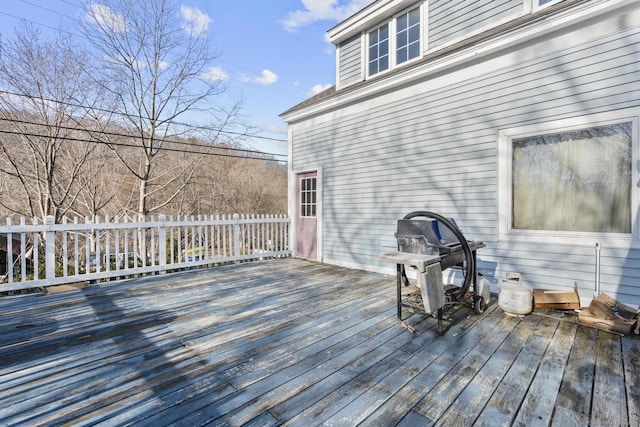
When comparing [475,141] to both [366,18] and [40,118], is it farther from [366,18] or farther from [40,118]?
[40,118]

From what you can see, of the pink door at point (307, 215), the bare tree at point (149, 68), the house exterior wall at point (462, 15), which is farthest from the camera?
the bare tree at point (149, 68)

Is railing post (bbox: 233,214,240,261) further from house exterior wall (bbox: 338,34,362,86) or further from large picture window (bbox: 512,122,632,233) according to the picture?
large picture window (bbox: 512,122,632,233)

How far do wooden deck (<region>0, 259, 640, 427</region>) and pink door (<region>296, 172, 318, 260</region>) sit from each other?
3.05 metres

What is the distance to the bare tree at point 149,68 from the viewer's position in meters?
8.02

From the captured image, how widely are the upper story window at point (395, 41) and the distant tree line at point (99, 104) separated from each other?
5719 mm

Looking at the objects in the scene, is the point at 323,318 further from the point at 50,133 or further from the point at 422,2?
the point at 50,133

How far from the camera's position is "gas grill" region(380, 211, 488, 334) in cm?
253

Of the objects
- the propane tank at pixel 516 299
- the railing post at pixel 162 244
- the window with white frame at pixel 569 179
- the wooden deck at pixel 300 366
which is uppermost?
the window with white frame at pixel 569 179

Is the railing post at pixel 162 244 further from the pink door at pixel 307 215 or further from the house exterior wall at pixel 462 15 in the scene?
the house exterior wall at pixel 462 15

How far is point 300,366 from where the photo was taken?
7.04 ft

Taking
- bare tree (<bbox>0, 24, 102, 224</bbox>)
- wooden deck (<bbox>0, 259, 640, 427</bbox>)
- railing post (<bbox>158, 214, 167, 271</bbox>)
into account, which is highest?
bare tree (<bbox>0, 24, 102, 224</bbox>)

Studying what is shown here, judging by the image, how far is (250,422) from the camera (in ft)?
5.16

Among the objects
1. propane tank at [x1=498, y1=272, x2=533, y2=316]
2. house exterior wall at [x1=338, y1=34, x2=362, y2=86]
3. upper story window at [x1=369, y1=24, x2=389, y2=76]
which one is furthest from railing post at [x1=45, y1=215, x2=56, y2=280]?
upper story window at [x1=369, y1=24, x2=389, y2=76]

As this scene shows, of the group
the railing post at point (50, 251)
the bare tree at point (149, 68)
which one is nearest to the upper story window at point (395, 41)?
the bare tree at point (149, 68)
